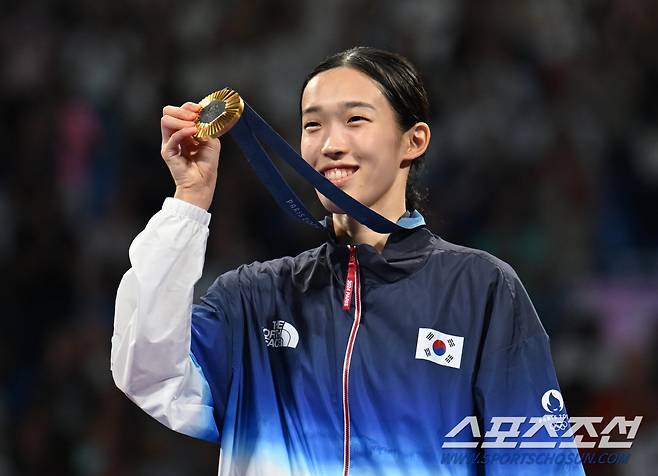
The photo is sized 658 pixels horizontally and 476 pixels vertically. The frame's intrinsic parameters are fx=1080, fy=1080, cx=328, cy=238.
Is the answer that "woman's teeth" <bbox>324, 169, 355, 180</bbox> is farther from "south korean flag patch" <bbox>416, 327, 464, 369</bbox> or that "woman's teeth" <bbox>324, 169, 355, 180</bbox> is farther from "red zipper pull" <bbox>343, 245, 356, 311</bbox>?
"south korean flag patch" <bbox>416, 327, 464, 369</bbox>

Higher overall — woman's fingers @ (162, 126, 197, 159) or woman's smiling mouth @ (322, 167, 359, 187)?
woman's fingers @ (162, 126, 197, 159)

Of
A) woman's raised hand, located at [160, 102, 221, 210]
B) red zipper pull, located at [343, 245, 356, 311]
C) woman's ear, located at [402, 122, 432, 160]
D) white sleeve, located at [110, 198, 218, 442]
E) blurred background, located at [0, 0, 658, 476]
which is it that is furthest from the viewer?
blurred background, located at [0, 0, 658, 476]

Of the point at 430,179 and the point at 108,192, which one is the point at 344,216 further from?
the point at 108,192

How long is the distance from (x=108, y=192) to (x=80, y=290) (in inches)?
25.9

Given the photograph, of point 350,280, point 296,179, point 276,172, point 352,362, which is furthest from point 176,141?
point 296,179

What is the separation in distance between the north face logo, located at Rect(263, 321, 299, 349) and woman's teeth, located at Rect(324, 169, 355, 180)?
33cm

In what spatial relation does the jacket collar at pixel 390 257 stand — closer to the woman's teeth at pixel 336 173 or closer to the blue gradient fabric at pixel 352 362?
the blue gradient fabric at pixel 352 362

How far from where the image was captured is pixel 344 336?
2281 millimetres

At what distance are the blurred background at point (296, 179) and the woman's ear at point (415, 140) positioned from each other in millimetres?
2540

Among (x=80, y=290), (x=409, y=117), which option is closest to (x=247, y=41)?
(x=80, y=290)

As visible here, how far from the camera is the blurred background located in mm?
5148

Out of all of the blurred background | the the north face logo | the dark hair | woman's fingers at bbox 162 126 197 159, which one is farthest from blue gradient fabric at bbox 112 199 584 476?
the blurred background

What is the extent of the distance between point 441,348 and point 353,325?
0.65ft

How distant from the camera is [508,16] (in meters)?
6.05
